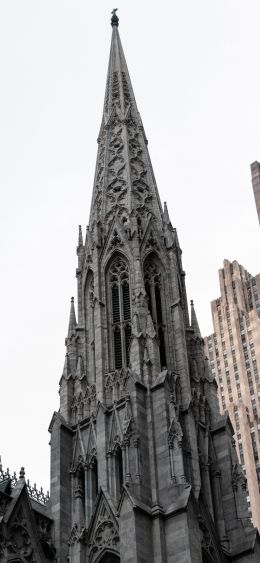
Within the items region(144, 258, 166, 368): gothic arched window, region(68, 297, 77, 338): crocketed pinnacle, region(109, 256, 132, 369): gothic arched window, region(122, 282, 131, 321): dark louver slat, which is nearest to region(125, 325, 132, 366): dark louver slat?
region(109, 256, 132, 369): gothic arched window

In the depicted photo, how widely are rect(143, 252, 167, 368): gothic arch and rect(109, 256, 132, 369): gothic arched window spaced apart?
111 centimetres

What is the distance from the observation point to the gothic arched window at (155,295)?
148 ft

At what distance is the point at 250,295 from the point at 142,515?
3105 inches

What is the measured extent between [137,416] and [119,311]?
763cm

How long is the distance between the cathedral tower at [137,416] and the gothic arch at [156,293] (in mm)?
59

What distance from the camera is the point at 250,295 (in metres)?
113

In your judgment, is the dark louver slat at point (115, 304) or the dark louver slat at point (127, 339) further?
the dark louver slat at point (115, 304)

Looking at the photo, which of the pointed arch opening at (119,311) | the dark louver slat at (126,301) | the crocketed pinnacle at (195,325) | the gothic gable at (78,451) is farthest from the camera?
the crocketed pinnacle at (195,325)

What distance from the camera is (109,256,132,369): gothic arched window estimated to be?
1725 inches

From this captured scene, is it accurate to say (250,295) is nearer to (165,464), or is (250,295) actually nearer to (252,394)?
(252,394)

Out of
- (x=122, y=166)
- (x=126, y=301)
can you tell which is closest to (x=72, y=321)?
(x=126, y=301)

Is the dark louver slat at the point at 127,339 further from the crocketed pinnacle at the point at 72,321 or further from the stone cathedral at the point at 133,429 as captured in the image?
the crocketed pinnacle at the point at 72,321

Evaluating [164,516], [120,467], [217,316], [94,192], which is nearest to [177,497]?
[164,516]

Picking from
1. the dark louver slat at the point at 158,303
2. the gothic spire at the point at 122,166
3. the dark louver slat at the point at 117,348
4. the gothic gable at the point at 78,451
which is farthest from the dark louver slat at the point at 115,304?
the gothic gable at the point at 78,451
